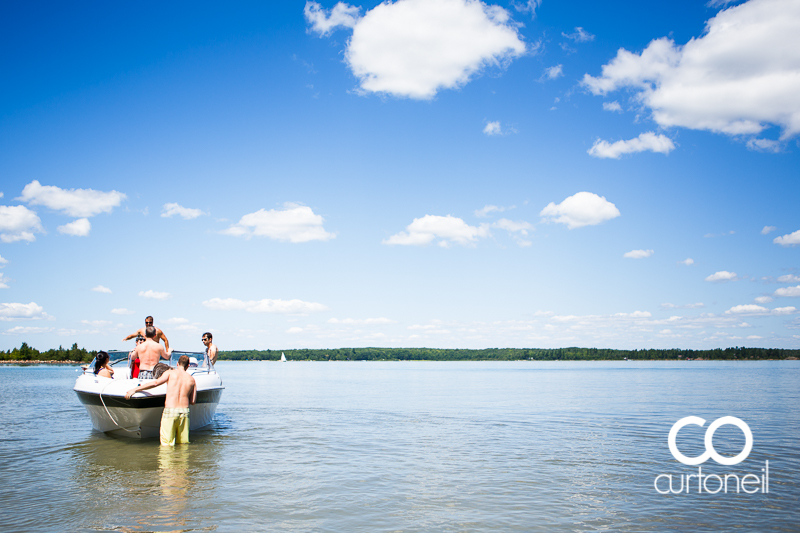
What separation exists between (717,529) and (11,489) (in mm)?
11539

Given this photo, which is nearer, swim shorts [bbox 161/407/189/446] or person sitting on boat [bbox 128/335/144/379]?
swim shorts [bbox 161/407/189/446]

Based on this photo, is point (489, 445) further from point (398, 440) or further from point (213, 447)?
point (213, 447)

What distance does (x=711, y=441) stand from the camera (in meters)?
14.6

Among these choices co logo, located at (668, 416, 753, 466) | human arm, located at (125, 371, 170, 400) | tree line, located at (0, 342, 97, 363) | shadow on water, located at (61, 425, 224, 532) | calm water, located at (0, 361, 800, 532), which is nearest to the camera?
shadow on water, located at (61, 425, 224, 532)

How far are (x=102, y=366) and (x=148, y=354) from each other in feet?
10.5

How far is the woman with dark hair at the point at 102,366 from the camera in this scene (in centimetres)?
1495

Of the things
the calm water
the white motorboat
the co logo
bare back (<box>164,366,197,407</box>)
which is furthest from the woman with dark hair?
the co logo

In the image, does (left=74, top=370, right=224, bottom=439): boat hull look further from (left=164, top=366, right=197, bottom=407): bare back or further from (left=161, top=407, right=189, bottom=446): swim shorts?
(left=161, top=407, right=189, bottom=446): swim shorts

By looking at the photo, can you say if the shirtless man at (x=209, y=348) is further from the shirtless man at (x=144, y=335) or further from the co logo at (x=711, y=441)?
the co logo at (x=711, y=441)

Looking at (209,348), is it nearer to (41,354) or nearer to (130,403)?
(130,403)

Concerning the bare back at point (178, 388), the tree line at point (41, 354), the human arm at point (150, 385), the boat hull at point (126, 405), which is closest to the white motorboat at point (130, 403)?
the boat hull at point (126, 405)

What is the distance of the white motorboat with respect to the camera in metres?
12.8

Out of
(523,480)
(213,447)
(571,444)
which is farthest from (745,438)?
(213,447)

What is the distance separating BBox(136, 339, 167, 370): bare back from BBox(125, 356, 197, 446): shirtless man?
0.78 meters
